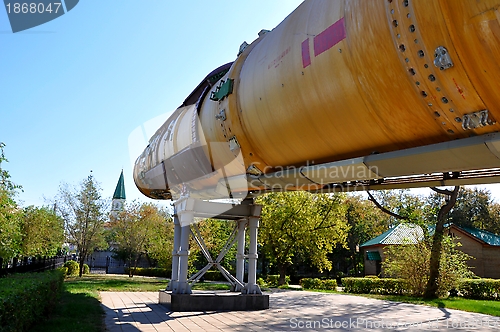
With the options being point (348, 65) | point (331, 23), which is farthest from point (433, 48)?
point (331, 23)

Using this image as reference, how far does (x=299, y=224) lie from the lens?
20688mm

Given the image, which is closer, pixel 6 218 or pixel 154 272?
pixel 6 218

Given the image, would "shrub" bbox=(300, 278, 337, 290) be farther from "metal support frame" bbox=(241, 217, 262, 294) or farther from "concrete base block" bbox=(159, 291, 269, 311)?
"metal support frame" bbox=(241, 217, 262, 294)

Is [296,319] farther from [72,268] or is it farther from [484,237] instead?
[72,268]

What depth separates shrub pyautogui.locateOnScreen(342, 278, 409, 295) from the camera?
56.6 feet

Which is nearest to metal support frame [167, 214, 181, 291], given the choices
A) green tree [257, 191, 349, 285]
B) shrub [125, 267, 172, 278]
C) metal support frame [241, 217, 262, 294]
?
metal support frame [241, 217, 262, 294]

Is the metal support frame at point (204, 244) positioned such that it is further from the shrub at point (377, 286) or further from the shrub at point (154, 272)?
the shrub at point (154, 272)

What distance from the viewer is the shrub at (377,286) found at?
1727 cm

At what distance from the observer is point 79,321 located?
7.33m

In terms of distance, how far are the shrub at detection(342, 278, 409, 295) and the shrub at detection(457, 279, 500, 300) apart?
2.32 meters

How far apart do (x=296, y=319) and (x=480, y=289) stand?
12196 millimetres

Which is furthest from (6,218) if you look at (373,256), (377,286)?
(373,256)

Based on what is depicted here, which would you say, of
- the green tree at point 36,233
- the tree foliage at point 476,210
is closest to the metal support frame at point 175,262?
the green tree at point 36,233

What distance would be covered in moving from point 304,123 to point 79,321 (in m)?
6.22
